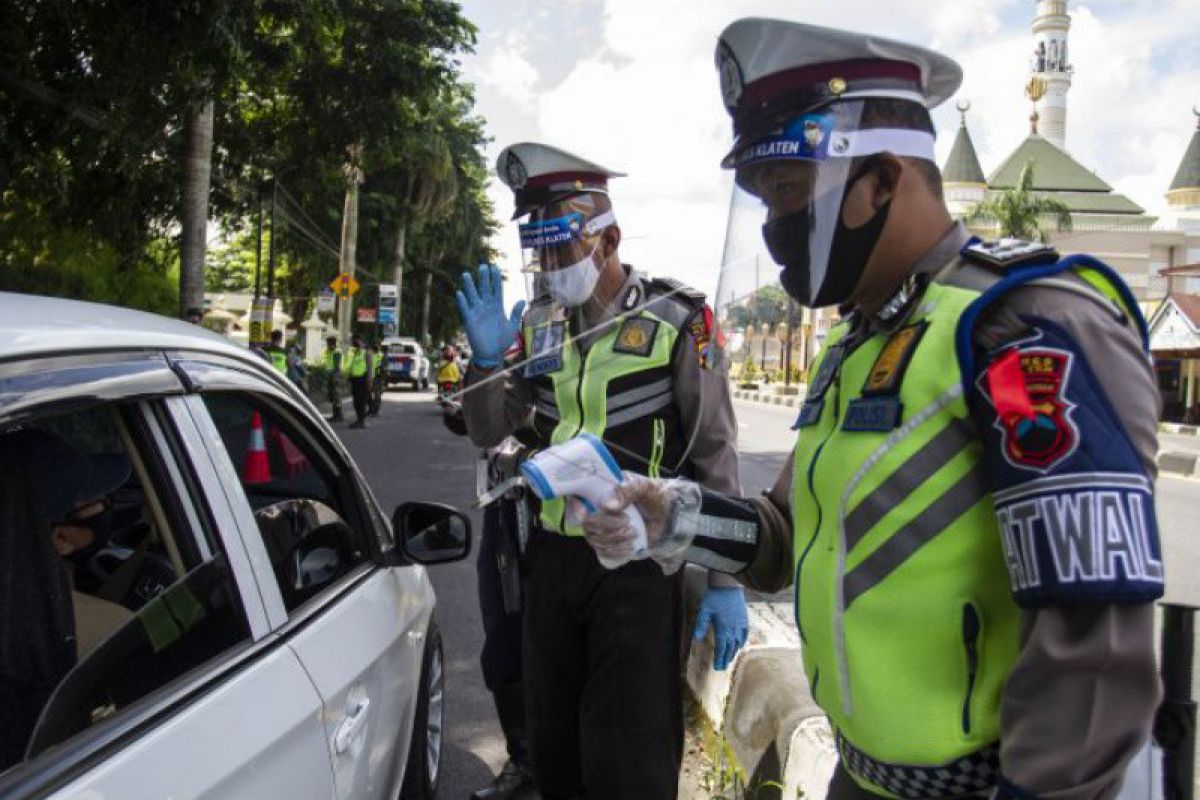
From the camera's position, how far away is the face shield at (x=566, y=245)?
2896 mm

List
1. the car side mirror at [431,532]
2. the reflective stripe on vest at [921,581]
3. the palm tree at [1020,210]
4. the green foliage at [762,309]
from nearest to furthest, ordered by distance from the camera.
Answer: the reflective stripe on vest at [921,581] → the green foliage at [762,309] → the car side mirror at [431,532] → the palm tree at [1020,210]

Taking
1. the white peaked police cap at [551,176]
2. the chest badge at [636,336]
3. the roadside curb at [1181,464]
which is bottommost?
the roadside curb at [1181,464]

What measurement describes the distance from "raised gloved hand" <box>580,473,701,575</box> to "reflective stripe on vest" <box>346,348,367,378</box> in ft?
52.5

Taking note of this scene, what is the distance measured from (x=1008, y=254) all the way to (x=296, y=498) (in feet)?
6.40

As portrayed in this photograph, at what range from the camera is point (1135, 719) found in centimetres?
111

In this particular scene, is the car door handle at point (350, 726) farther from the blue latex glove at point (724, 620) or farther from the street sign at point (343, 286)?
the street sign at point (343, 286)

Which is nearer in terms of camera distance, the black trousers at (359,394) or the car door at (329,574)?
the car door at (329,574)

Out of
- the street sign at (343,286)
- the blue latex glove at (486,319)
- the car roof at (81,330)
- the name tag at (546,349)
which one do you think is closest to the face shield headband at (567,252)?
the name tag at (546,349)

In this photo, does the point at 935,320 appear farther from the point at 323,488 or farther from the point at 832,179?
the point at 323,488

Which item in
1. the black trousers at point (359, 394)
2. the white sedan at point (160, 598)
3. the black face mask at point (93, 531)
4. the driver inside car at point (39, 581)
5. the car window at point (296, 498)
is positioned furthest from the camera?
the black trousers at point (359, 394)

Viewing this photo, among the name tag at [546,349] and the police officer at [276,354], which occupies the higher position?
the police officer at [276,354]

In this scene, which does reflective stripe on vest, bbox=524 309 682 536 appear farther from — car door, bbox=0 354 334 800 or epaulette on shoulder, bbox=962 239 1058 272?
epaulette on shoulder, bbox=962 239 1058 272

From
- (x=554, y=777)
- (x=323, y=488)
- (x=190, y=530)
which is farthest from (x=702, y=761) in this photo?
(x=190, y=530)

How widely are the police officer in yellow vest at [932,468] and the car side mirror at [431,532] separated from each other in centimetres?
104
